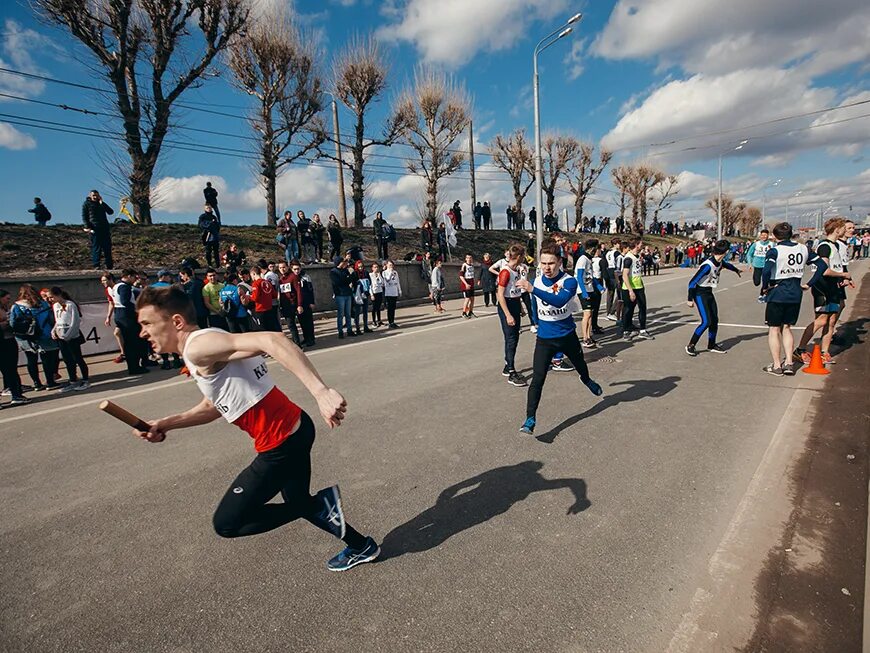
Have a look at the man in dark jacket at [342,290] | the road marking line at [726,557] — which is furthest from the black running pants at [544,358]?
the man in dark jacket at [342,290]

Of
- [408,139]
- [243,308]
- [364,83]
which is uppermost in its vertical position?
[364,83]

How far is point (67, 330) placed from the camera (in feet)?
23.9

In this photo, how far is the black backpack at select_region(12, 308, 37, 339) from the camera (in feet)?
22.1

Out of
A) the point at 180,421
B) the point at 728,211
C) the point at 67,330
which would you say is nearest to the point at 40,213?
the point at 67,330

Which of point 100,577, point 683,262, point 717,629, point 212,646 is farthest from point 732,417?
point 683,262

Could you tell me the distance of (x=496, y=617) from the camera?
2238 mm

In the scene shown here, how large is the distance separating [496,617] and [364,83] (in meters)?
25.7

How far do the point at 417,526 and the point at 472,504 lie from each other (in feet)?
1.49

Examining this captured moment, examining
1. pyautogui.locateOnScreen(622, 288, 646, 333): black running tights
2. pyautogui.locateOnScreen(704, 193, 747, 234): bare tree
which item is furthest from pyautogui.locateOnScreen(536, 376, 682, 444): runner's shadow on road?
pyautogui.locateOnScreen(704, 193, 747, 234): bare tree

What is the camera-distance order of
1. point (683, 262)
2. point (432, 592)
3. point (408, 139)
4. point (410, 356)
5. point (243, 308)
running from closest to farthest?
point (432, 592) < point (410, 356) < point (243, 308) < point (408, 139) < point (683, 262)

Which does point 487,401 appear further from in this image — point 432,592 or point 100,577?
point 100,577

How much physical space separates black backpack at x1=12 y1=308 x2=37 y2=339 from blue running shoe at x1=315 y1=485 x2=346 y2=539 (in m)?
7.05

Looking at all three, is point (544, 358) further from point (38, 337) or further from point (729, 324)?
point (38, 337)

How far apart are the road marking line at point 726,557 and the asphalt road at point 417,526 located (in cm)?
4
